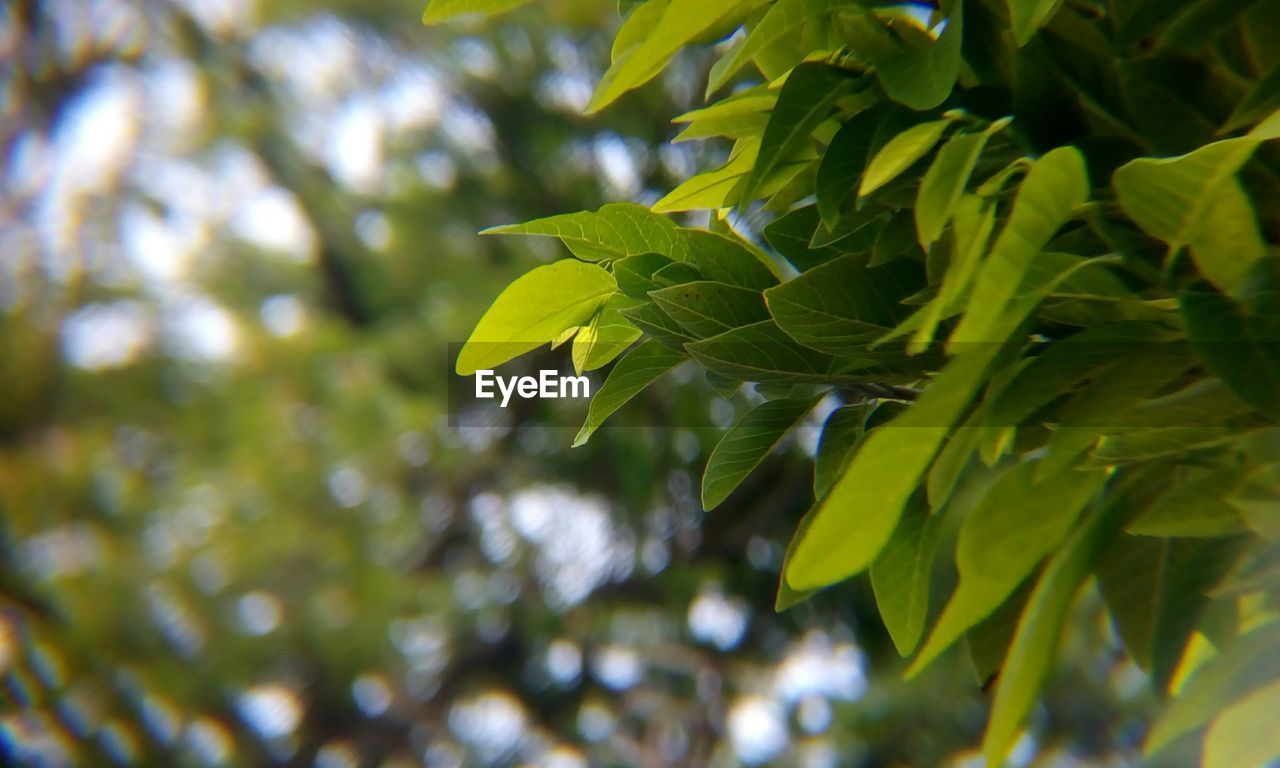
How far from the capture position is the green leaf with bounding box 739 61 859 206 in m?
0.25

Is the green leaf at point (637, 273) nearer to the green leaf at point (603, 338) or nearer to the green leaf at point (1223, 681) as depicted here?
the green leaf at point (603, 338)

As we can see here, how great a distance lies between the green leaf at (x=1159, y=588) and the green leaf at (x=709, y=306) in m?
Result: 0.11

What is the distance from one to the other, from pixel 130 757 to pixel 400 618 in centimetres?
63

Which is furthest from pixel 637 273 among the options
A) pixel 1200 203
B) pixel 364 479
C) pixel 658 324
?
pixel 364 479

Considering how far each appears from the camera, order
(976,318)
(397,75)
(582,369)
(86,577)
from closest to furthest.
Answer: (976,318) < (582,369) < (86,577) < (397,75)

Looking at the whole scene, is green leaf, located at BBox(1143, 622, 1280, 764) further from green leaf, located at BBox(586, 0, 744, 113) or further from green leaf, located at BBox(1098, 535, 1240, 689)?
green leaf, located at BBox(586, 0, 744, 113)

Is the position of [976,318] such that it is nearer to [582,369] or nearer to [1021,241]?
[1021,241]

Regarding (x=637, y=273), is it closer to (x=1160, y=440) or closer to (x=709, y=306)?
(x=709, y=306)

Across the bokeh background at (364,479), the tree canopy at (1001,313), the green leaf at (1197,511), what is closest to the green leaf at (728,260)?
the tree canopy at (1001,313)

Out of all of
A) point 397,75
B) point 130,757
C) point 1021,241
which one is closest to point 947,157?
point 1021,241

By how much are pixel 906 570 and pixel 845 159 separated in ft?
0.33

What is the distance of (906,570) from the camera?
0.26 meters

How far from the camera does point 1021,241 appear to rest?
0.18 m

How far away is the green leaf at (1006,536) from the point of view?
0.73ft
